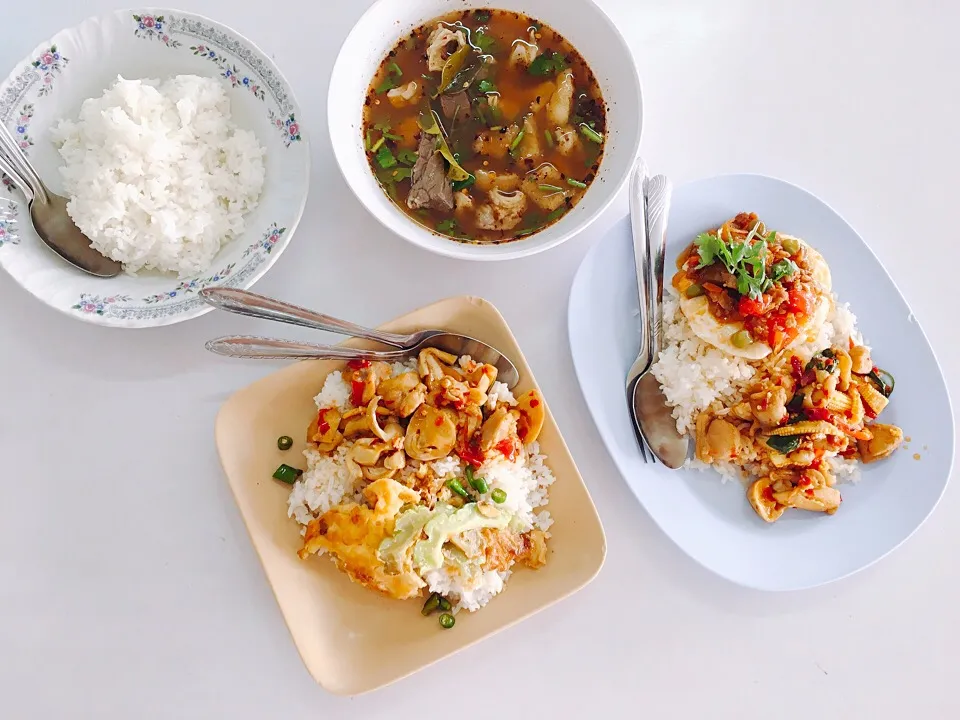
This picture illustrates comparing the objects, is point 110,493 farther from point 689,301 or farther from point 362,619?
point 689,301

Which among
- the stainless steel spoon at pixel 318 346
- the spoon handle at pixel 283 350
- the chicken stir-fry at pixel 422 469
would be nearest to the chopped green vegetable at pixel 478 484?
the chicken stir-fry at pixel 422 469

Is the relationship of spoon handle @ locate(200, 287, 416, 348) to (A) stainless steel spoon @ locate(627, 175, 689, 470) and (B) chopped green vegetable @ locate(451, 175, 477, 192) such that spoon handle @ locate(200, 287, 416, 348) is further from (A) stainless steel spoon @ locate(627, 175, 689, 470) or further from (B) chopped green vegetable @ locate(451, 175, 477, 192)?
(A) stainless steel spoon @ locate(627, 175, 689, 470)

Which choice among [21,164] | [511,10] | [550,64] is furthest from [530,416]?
[21,164]

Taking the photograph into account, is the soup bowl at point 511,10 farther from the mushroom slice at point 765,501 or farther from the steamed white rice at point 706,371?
the mushroom slice at point 765,501

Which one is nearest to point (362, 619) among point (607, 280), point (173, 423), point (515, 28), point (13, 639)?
point (173, 423)

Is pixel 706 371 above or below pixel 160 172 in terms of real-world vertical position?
below

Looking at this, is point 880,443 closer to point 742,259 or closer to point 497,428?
point 742,259
